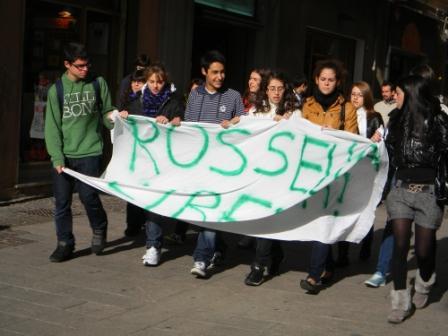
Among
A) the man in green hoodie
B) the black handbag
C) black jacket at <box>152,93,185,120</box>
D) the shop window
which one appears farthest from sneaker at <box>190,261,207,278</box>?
the shop window

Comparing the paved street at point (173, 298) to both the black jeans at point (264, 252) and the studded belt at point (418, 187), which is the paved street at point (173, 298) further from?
the studded belt at point (418, 187)

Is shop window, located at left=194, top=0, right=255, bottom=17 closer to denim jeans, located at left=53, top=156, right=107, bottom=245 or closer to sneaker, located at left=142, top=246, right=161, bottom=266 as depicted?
denim jeans, located at left=53, top=156, right=107, bottom=245

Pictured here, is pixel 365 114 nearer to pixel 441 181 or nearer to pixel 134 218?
pixel 441 181

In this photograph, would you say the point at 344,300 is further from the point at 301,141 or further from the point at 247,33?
the point at 247,33

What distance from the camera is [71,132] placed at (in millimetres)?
6719

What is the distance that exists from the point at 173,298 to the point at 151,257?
942mm

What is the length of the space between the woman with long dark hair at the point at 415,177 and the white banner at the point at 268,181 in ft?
1.69

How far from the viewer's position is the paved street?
17.1ft

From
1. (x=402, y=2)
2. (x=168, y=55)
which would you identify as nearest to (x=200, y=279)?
(x=168, y=55)

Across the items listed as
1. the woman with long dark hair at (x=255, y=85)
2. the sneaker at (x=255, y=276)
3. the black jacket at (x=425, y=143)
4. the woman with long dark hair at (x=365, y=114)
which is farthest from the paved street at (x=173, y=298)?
the woman with long dark hair at (x=255, y=85)

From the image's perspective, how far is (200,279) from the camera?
21.3 ft

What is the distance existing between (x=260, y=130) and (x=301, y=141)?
1.24 ft

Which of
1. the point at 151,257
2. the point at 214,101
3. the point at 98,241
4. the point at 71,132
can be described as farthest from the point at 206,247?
the point at 71,132

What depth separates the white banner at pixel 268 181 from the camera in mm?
6180
